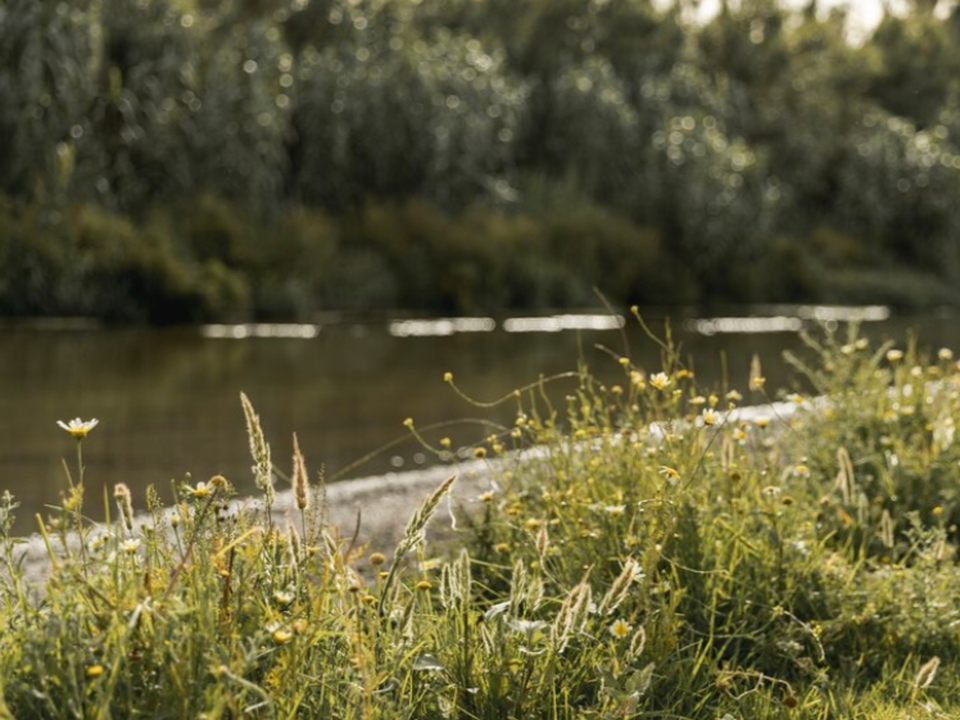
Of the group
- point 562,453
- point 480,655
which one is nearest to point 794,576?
point 562,453

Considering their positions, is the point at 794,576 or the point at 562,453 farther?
the point at 562,453

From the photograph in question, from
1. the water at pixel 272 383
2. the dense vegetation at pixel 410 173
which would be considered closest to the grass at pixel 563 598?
the water at pixel 272 383

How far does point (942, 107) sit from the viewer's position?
148ft

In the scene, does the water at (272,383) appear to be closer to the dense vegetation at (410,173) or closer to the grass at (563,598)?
the grass at (563,598)

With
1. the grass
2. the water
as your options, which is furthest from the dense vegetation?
the grass

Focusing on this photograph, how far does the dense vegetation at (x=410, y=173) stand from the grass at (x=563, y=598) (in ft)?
51.5

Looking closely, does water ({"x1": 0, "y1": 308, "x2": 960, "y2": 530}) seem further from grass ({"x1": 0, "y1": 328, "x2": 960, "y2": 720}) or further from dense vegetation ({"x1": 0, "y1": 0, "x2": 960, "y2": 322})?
dense vegetation ({"x1": 0, "y1": 0, "x2": 960, "y2": 322})

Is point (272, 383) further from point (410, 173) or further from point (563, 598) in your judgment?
point (410, 173)

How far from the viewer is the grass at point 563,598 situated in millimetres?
2885

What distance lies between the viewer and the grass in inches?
114

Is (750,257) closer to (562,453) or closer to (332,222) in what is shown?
(332,222)

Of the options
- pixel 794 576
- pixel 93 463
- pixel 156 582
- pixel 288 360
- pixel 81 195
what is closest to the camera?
pixel 156 582

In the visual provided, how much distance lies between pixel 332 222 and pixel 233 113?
2794 mm

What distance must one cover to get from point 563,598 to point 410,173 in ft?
77.0
